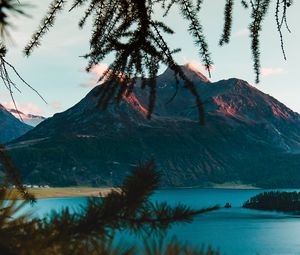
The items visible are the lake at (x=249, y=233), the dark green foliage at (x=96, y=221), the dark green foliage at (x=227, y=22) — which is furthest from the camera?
the lake at (x=249, y=233)

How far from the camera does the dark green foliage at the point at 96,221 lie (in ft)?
3.88

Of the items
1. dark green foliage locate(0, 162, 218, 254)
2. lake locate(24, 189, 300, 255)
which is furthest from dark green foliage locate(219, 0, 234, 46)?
lake locate(24, 189, 300, 255)

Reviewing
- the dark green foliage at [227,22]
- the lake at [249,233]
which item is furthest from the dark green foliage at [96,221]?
the lake at [249,233]

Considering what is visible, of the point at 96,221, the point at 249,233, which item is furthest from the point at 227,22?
the point at 249,233

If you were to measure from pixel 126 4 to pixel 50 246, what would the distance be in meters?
1.77

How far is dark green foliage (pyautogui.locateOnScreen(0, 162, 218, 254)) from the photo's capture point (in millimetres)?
1183

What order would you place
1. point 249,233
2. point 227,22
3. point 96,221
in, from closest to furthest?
point 96,221, point 227,22, point 249,233

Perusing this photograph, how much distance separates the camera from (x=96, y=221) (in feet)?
4.39

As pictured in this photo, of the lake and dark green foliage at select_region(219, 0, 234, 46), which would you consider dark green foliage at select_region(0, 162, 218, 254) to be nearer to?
dark green foliage at select_region(219, 0, 234, 46)

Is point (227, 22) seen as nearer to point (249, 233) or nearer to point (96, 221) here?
point (96, 221)

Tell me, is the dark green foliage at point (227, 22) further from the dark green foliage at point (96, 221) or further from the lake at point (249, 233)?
the lake at point (249, 233)

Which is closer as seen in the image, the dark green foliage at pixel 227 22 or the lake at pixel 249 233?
the dark green foliage at pixel 227 22

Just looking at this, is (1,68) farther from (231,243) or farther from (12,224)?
(231,243)

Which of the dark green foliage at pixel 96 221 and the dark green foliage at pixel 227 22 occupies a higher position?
the dark green foliage at pixel 227 22
